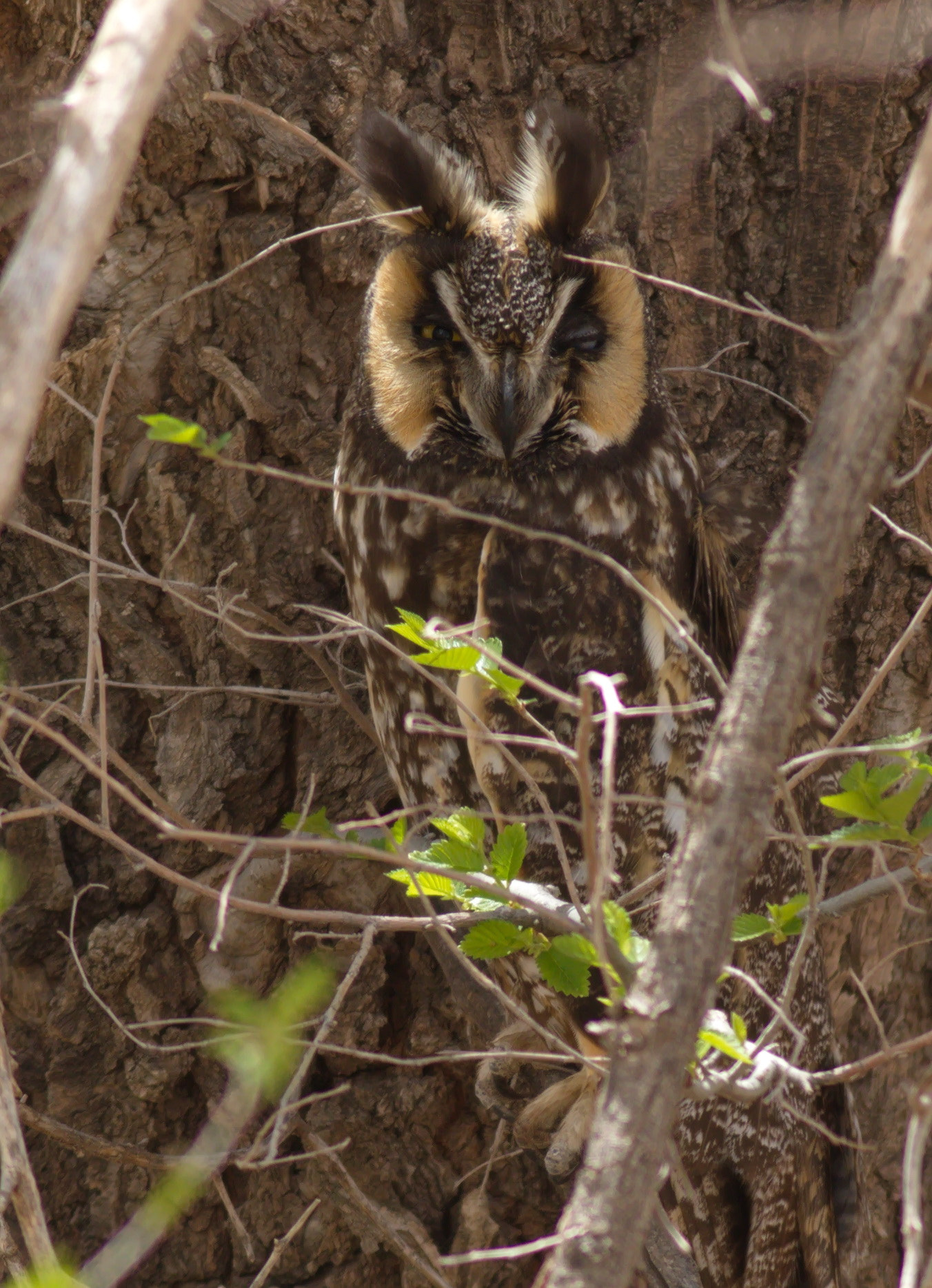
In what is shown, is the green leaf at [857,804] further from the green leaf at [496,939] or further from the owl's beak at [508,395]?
the owl's beak at [508,395]

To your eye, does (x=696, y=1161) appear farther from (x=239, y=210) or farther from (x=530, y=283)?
(x=239, y=210)

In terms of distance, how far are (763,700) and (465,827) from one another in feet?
1.32

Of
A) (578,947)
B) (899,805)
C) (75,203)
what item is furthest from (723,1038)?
(75,203)

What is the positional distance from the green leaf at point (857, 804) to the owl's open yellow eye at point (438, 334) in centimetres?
84

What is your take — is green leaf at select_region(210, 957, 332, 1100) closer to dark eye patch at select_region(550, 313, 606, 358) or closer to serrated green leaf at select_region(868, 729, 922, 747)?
serrated green leaf at select_region(868, 729, 922, 747)

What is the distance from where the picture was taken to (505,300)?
4.82 ft

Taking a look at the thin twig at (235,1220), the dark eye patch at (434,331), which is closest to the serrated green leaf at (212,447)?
the dark eye patch at (434,331)

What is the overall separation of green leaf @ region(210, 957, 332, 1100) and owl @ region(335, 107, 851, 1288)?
31 centimetres

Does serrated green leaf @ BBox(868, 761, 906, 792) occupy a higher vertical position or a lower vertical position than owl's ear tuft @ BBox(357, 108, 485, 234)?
lower

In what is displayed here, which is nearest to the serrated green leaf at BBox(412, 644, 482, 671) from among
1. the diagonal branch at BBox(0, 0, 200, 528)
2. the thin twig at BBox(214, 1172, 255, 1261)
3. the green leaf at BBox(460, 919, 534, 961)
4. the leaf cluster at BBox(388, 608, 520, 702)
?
the leaf cluster at BBox(388, 608, 520, 702)

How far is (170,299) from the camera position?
67.2 inches

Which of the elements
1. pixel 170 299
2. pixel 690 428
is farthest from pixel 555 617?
pixel 170 299

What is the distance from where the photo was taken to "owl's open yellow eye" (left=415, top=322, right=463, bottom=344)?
1.55 metres

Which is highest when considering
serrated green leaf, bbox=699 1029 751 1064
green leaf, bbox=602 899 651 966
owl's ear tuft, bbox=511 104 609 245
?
owl's ear tuft, bbox=511 104 609 245
